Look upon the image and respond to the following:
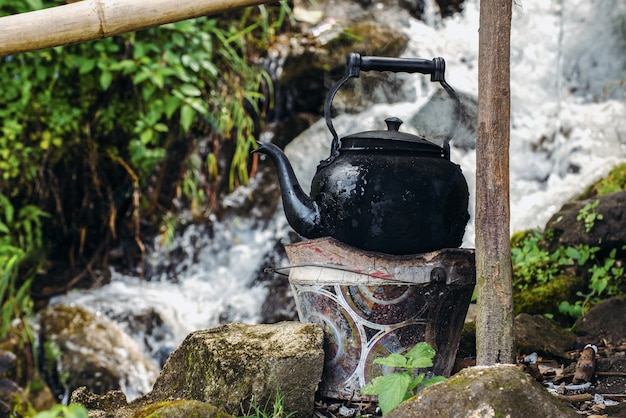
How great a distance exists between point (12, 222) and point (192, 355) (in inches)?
124

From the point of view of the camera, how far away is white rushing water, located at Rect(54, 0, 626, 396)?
5.10 metres

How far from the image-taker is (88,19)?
6.66ft

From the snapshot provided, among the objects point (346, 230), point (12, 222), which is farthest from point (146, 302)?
point (346, 230)

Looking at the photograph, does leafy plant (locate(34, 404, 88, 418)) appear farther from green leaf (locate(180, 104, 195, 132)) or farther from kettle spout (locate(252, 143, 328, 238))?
green leaf (locate(180, 104, 195, 132))

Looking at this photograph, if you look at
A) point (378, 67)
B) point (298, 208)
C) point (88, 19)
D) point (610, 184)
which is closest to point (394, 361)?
point (298, 208)

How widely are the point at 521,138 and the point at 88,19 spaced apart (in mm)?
4878

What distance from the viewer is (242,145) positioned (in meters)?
5.70

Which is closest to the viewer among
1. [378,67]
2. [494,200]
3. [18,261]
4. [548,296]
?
[494,200]

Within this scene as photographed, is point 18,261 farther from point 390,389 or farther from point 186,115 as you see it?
point 390,389

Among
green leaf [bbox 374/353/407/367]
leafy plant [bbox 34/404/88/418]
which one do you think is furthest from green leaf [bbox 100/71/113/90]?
leafy plant [bbox 34/404/88/418]

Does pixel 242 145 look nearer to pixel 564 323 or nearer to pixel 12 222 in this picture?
pixel 12 222

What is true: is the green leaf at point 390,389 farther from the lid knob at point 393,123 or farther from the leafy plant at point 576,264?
the leafy plant at point 576,264

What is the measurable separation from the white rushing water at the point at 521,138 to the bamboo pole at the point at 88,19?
298cm

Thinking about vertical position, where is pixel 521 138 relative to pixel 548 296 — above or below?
above
